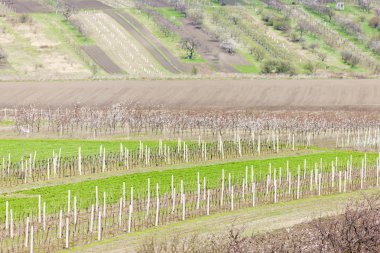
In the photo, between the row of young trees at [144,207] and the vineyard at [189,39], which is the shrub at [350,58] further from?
the row of young trees at [144,207]

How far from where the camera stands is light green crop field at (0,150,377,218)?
50.4 m

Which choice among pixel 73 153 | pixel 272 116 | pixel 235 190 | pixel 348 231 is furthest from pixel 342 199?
pixel 272 116

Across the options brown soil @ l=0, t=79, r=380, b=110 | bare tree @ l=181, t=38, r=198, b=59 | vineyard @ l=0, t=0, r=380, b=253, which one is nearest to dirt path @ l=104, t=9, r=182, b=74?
Answer: vineyard @ l=0, t=0, r=380, b=253

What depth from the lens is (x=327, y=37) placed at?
16850 centimetres

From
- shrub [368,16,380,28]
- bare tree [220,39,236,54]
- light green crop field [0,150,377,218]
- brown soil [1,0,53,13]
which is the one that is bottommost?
light green crop field [0,150,377,218]

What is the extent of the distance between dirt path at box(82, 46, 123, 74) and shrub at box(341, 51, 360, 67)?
1625 inches

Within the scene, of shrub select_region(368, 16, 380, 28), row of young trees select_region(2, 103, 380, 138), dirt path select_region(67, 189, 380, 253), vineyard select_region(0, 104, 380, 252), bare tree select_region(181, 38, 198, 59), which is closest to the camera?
dirt path select_region(67, 189, 380, 253)

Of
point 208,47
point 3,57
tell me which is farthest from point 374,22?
point 3,57

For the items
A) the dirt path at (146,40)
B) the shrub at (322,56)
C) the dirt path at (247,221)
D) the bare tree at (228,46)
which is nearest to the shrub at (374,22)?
the shrub at (322,56)

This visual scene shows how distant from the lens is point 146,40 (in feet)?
502

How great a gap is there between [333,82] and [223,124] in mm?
36340

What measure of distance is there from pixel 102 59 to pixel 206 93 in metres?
32.8

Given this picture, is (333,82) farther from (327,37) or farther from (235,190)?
(235,190)

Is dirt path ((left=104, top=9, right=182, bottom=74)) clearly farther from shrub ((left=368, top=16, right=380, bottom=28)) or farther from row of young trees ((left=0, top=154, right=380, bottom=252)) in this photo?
row of young trees ((left=0, top=154, right=380, bottom=252))
